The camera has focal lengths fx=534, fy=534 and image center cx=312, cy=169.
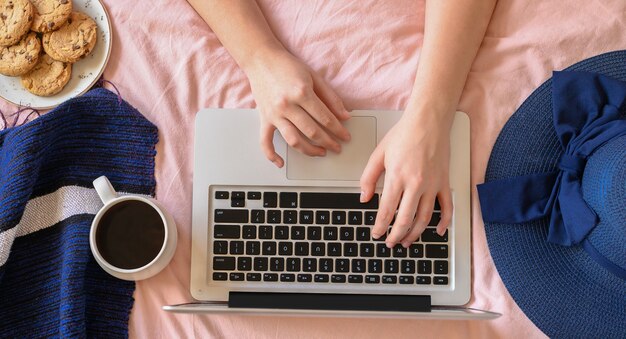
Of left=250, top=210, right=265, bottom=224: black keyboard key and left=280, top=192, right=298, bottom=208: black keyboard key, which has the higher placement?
left=280, top=192, right=298, bottom=208: black keyboard key

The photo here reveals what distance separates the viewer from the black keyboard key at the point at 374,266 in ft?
2.36

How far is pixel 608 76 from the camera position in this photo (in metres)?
0.74

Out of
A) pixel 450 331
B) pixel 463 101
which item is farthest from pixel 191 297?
pixel 463 101

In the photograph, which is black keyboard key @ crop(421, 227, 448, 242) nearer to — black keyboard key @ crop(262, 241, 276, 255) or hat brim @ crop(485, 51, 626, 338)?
hat brim @ crop(485, 51, 626, 338)

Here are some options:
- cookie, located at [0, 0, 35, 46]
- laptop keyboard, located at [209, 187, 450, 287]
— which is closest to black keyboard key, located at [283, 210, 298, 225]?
laptop keyboard, located at [209, 187, 450, 287]

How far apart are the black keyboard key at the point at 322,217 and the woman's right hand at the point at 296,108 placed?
0.08m

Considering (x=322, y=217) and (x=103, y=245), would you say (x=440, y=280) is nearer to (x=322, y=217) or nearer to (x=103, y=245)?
(x=322, y=217)

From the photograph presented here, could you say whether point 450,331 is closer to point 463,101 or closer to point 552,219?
point 552,219

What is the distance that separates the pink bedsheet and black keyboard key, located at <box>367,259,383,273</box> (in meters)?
0.08

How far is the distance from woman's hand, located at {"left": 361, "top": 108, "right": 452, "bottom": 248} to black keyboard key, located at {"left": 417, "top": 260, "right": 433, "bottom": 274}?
0.03m

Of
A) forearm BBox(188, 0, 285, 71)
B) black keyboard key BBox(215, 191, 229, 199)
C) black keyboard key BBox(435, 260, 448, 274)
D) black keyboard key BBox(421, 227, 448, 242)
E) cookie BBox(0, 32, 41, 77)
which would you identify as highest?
forearm BBox(188, 0, 285, 71)

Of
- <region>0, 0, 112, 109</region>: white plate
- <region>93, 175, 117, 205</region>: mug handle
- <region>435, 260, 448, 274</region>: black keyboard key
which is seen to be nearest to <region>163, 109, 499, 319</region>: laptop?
<region>435, 260, 448, 274</region>: black keyboard key

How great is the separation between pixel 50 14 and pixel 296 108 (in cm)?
38

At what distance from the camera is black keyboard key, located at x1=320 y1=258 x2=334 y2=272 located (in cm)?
72
